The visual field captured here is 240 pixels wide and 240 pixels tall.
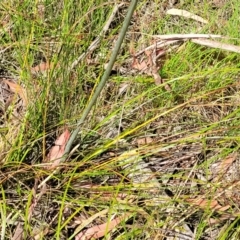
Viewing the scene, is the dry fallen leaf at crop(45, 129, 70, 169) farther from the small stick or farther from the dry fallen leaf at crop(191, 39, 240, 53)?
the dry fallen leaf at crop(191, 39, 240, 53)

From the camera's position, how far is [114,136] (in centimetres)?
165

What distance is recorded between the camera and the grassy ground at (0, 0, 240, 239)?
1.45 metres

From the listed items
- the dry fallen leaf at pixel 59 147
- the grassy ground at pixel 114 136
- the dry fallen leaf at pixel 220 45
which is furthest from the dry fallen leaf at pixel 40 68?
the dry fallen leaf at pixel 220 45

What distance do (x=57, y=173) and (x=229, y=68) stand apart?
657mm

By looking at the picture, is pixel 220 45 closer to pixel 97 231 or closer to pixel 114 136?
pixel 114 136

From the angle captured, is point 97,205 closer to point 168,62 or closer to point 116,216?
point 116,216

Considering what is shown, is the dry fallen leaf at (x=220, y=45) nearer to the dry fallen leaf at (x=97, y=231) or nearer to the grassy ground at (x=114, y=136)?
the grassy ground at (x=114, y=136)

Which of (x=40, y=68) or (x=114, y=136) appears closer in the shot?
(x=114, y=136)

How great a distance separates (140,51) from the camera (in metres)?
1.91

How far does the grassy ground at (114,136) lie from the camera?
145 centimetres

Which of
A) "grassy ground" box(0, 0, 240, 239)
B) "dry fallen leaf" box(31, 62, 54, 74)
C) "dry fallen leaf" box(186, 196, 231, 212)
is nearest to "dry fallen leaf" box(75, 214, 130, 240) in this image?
"grassy ground" box(0, 0, 240, 239)

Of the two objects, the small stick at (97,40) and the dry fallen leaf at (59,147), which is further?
the small stick at (97,40)

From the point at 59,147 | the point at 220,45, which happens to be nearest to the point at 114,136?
the point at 59,147

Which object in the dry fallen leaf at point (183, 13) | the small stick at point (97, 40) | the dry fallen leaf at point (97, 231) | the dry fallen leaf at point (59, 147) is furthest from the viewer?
the dry fallen leaf at point (183, 13)
